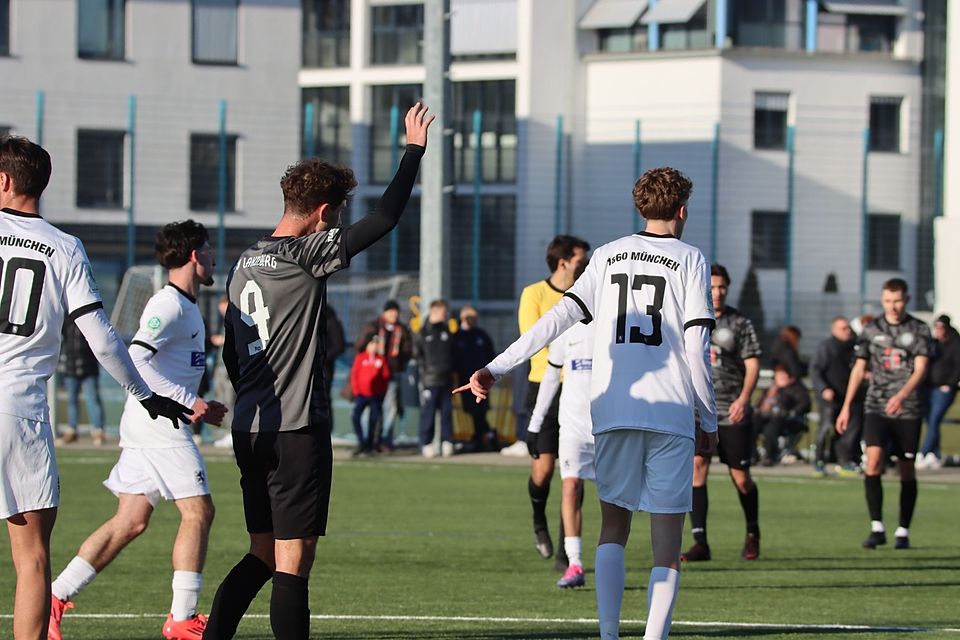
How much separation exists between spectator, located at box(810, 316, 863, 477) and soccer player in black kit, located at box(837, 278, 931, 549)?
7896 mm

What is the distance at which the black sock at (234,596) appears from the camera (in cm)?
663

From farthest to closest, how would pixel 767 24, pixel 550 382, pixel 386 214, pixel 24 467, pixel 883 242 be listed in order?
1. pixel 767 24
2. pixel 883 242
3. pixel 550 382
4. pixel 24 467
5. pixel 386 214

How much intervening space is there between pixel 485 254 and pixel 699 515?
53.1 ft

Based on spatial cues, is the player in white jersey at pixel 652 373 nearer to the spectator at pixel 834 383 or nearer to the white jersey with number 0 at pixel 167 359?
the white jersey with number 0 at pixel 167 359

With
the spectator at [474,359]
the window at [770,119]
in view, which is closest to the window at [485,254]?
the spectator at [474,359]

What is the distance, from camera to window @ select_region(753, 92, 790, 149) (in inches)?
1885

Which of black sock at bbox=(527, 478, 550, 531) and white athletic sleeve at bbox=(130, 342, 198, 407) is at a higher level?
white athletic sleeve at bbox=(130, 342, 198, 407)

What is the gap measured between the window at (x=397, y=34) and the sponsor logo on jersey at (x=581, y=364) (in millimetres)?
46631

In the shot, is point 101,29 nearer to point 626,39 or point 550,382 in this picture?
point 626,39

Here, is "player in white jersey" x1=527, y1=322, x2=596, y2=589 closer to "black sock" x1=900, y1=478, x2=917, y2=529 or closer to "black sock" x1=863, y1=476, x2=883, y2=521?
"black sock" x1=863, y1=476, x2=883, y2=521

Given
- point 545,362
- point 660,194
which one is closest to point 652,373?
point 660,194

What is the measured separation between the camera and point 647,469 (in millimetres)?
7215

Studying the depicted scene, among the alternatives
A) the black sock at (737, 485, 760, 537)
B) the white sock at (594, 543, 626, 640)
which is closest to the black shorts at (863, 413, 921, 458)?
the black sock at (737, 485, 760, 537)

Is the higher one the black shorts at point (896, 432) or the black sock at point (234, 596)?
the black shorts at point (896, 432)
